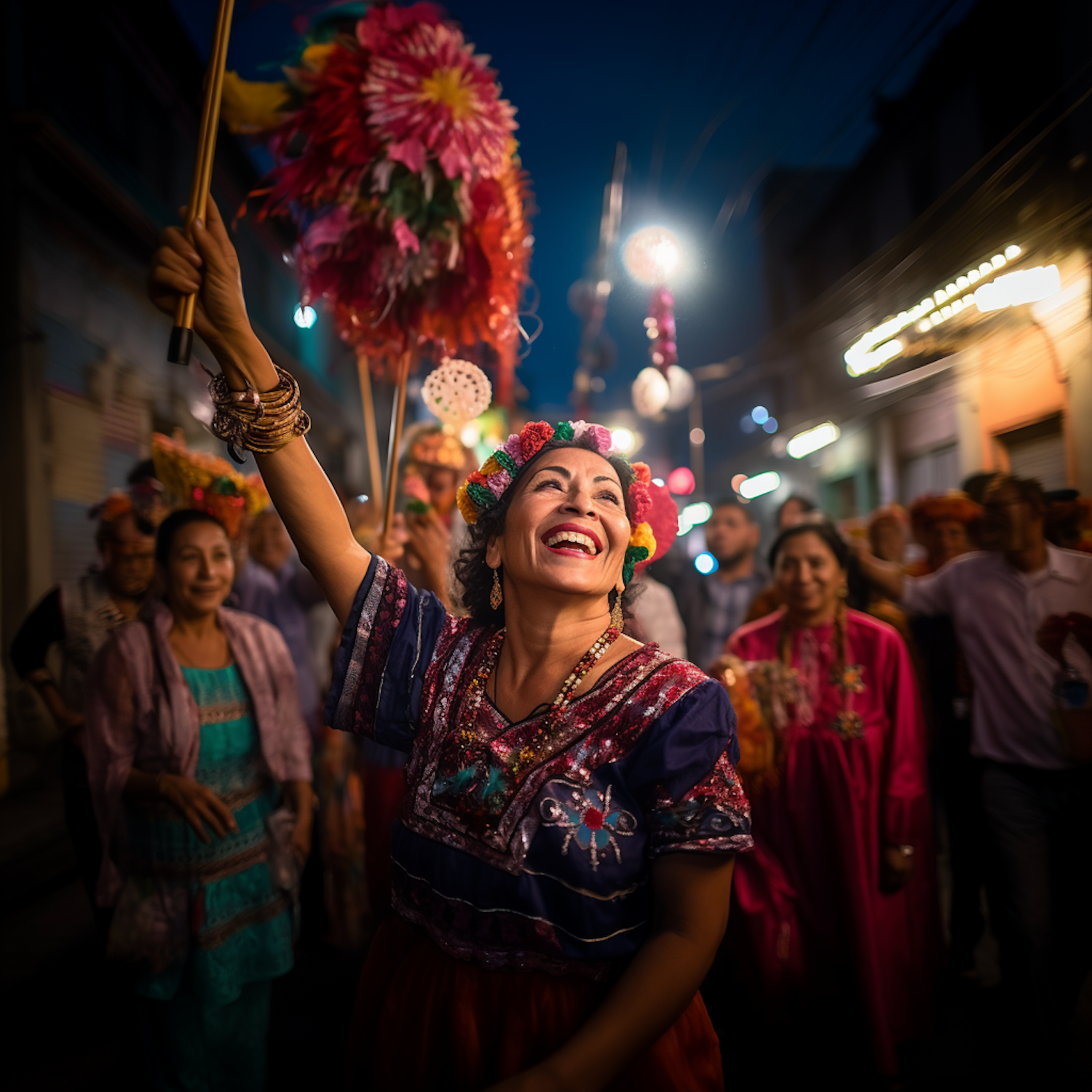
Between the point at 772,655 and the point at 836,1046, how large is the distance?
1532mm

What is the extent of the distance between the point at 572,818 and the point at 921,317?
79.6 inches

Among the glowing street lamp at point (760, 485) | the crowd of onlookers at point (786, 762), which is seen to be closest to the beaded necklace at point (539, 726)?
the crowd of onlookers at point (786, 762)

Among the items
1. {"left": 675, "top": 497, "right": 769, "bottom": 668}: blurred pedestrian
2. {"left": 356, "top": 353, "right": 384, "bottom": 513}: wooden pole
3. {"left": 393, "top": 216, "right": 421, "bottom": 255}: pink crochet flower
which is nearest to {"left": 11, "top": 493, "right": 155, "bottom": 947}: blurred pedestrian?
{"left": 356, "top": 353, "right": 384, "bottom": 513}: wooden pole

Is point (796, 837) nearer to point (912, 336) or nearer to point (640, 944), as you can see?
point (640, 944)

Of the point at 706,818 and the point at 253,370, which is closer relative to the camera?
the point at 706,818

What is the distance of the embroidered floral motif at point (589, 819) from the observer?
1.22 metres

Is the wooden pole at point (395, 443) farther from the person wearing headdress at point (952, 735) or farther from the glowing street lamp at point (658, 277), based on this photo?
the person wearing headdress at point (952, 735)

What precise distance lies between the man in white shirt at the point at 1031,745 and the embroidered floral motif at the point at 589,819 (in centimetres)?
183

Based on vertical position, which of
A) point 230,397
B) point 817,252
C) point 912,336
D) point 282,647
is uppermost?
point 817,252

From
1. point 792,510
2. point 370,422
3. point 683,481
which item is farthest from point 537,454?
point 683,481

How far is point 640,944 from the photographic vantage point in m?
1.24

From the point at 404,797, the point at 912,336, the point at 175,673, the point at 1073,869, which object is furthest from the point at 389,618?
the point at 1073,869

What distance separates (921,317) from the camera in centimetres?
224

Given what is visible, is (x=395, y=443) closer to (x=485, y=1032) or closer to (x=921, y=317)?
(x=485, y=1032)
